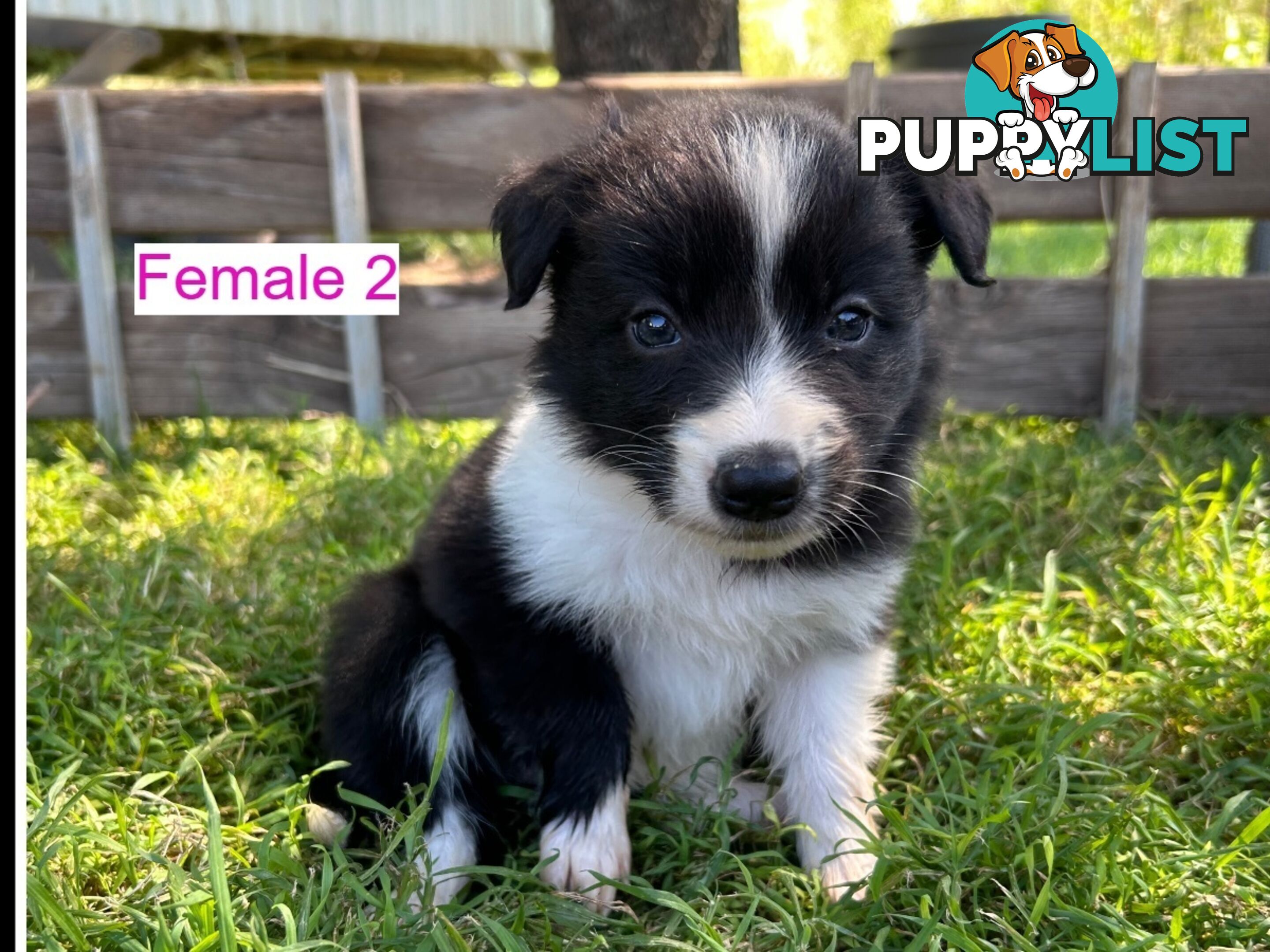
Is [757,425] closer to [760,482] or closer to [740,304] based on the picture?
[760,482]

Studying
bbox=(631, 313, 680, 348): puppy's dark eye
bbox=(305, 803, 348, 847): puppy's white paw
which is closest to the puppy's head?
bbox=(631, 313, 680, 348): puppy's dark eye

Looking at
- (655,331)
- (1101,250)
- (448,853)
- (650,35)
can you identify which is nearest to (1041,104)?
(655,331)

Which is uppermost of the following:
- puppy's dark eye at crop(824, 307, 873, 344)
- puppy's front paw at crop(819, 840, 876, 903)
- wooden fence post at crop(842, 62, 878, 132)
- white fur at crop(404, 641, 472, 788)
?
wooden fence post at crop(842, 62, 878, 132)

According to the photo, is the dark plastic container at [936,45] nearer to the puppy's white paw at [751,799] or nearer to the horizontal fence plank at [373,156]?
the horizontal fence plank at [373,156]

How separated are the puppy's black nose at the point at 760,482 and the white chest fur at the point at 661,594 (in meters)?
0.34

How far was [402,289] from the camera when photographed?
4766 mm

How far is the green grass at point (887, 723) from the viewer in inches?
78.3

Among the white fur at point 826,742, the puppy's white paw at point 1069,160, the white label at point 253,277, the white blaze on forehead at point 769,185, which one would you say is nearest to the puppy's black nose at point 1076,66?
the puppy's white paw at point 1069,160

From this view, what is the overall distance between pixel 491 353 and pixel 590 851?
277 centimetres

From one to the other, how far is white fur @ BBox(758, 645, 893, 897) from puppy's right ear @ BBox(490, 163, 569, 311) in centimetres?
102

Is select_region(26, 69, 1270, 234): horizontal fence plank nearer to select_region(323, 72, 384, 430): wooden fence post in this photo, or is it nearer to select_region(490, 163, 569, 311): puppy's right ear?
select_region(323, 72, 384, 430): wooden fence post

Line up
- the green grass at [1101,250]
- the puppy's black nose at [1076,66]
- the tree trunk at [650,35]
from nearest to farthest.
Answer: the puppy's black nose at [1076,66], the tree trunk at [650,35], the green grass at [1101,250]

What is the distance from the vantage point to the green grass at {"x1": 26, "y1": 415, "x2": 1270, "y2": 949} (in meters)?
1.99

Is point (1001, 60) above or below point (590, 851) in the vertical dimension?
above
